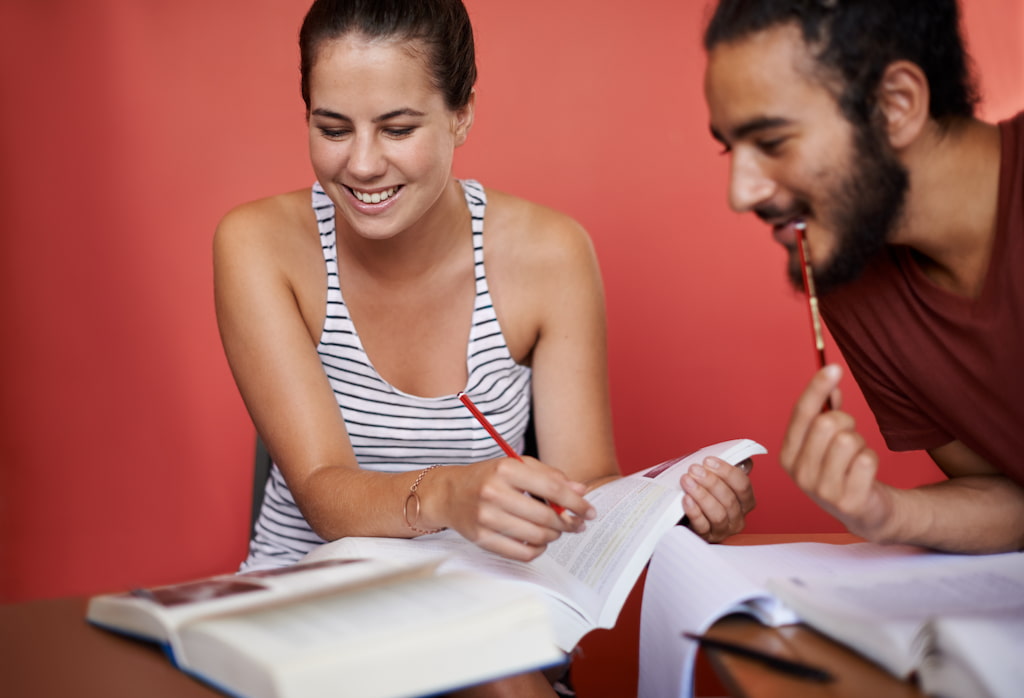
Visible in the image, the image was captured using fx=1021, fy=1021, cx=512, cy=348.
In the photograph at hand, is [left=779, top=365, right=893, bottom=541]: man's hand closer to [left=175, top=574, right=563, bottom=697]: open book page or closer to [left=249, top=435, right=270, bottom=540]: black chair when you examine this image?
[left=175, top=574, right=563, bottom=697]: open book page

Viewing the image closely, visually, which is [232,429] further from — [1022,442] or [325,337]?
[1022,442]

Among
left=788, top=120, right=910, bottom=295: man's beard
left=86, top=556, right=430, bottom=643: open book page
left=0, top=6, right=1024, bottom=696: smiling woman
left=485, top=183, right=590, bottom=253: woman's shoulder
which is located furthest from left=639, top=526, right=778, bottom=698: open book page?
left=0, top=6, right=1024, bottom=696: smiling woman

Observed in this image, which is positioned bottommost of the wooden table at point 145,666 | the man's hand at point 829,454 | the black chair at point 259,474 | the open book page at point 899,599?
the black chair at point 259,474

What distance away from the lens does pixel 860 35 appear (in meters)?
0.99

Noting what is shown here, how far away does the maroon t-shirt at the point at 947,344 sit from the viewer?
3.32ft

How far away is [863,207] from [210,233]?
1623 mm

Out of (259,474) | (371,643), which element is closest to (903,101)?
(371,643)

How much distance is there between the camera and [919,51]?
3.38 feet

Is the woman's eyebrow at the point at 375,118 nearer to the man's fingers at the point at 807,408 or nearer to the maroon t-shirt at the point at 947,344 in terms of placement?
the maroon t-shirt at the point at 947,344

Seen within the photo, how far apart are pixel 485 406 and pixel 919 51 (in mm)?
764

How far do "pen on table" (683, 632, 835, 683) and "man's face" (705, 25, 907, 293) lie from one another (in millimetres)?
440

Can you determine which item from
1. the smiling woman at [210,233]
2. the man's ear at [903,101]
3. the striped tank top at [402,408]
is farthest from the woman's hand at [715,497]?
the smiling woman at [210,233]

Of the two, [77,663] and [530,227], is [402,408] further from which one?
Answer: [77,663]

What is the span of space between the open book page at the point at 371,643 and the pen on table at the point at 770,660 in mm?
123
